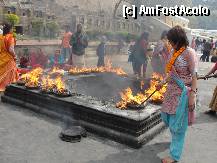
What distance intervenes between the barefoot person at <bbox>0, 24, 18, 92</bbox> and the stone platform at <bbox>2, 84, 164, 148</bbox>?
1.50 meters

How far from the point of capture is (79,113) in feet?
20.1

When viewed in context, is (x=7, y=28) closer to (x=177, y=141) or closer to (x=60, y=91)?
(x=60, y=91)

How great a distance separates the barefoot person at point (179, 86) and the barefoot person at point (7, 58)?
4931mm

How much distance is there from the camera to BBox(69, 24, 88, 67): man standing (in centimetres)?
1132

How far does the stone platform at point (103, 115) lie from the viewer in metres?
5.36

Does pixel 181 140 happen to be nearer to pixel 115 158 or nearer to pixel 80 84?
pixel 115 158

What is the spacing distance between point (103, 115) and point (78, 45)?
240 inches

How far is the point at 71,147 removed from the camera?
17.1 feet

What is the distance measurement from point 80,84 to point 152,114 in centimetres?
355

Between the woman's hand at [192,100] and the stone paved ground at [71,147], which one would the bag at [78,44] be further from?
the woman's hand at [192,100]

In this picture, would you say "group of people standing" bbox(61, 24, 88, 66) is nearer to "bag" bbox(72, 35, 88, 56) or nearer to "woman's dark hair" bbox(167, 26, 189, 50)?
"bag" bbox(72, 35, 88, 56)

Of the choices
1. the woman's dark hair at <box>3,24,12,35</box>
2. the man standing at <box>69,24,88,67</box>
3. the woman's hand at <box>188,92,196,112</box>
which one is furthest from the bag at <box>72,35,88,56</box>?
the woman's hand at <box>188,92,196,112</box>

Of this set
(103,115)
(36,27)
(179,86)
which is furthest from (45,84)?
(36,27)

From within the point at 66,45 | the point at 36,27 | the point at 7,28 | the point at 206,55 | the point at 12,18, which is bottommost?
the point at 206,55
